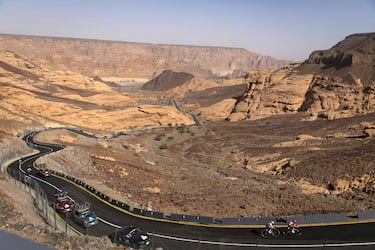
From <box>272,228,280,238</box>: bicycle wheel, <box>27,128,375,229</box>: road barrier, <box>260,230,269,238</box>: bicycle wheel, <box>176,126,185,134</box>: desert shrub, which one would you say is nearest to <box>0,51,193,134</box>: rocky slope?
<box>176,126,185,134</box>: desert shrub

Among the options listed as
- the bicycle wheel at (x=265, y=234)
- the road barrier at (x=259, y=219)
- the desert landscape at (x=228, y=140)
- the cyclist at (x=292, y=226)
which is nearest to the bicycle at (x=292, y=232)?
the cyclist at (x=292, y=226)

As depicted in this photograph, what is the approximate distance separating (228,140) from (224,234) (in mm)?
45833

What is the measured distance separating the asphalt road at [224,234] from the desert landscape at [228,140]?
3.87 m

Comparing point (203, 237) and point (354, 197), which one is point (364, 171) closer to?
point (354, 197)

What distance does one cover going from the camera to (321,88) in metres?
82.5

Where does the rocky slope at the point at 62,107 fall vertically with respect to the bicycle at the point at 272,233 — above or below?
below

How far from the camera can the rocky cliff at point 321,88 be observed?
75.8 metres

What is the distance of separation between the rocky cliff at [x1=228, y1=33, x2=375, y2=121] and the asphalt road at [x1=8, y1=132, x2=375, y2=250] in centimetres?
5424

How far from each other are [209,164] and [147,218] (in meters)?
29.8

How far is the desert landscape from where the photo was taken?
106 feet

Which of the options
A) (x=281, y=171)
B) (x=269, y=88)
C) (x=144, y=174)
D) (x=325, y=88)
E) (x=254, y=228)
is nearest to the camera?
(x=254, y=228)

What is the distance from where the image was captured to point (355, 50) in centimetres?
8994

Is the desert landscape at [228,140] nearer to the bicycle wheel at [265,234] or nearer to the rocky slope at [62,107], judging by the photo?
the rocky slope at [62,107]

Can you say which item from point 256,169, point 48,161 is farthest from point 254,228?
point 256,169
